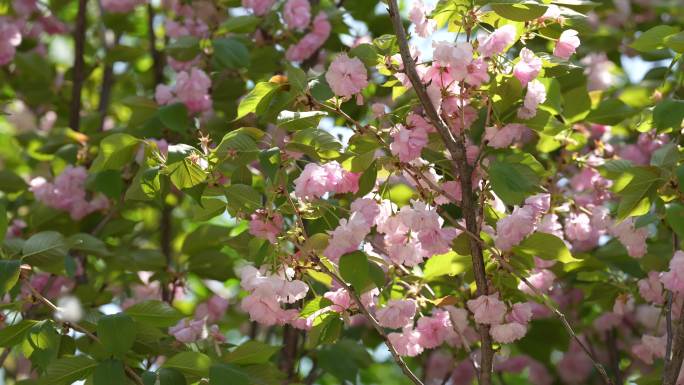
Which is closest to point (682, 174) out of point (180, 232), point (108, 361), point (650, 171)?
point (650, 171)

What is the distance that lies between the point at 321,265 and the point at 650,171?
2.42ft

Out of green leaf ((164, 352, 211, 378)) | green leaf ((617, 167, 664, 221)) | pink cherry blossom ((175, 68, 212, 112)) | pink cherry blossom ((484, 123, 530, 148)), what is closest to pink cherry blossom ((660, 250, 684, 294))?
green leaf ((617, 167, 664, 221))

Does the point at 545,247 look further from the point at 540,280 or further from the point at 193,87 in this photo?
the point at 193,87

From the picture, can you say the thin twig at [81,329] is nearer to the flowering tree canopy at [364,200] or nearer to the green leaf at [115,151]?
the flowering tree canopy at [364,200]

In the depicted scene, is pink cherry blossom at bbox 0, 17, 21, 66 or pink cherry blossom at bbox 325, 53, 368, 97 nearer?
pink cherry blossom at bbox 325, 53, 368, 97

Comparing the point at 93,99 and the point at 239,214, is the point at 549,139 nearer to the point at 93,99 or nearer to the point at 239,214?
the point at 239,214

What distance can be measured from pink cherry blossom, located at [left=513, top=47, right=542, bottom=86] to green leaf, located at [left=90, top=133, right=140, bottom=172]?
0.86 meters

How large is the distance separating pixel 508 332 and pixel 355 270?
0.39 m

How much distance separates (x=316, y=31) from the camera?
3.19 meters

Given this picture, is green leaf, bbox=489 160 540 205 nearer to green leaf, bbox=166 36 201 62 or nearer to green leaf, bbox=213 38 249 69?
green leaf, bbox=213 38 249 69

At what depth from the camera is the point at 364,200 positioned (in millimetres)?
2135

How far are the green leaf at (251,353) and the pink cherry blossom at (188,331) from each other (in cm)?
20

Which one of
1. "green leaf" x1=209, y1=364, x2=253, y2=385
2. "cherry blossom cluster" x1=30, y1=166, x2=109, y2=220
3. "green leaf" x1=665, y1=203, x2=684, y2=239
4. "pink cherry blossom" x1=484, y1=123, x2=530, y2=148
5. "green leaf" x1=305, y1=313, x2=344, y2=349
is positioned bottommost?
"cherry blossom cluster" x1=30, y1=166, x2=109, y2=220

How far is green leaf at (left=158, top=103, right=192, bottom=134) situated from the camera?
9.86ft
